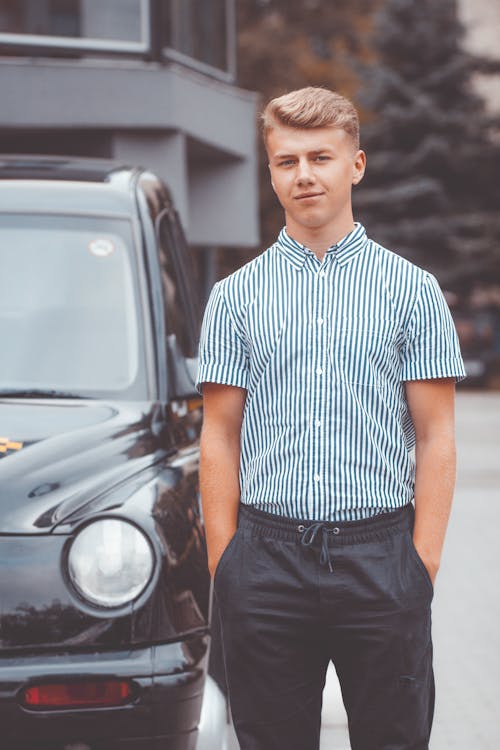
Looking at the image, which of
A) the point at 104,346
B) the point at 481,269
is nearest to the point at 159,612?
the point at 104,346

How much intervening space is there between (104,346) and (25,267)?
42 centimetres

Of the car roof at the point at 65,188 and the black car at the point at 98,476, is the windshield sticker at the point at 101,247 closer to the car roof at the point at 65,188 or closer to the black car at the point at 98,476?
the black car at the point at 98,476

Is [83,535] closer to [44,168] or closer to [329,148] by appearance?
[329,148]

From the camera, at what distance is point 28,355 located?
13.1 feet

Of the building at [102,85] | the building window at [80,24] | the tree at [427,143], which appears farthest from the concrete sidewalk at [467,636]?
the tree at [427,143]

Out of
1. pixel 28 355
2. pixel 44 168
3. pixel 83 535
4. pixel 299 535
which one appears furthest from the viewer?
pixel 44 168

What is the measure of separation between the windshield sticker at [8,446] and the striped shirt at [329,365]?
2.88ft

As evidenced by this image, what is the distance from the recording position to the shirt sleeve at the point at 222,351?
268 cm

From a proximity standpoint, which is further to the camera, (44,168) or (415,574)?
(44,168)

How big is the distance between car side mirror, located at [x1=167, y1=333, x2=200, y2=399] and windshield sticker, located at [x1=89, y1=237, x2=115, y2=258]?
0.37 m

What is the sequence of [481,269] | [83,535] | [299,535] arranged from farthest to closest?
[481,269] < [83,535] < [299,535]

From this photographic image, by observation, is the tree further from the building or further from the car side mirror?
the car side mirror

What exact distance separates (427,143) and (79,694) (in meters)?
28.8

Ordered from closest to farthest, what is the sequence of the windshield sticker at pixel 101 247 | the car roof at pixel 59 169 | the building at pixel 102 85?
the windshield sticker at pixel 101 247 → the car roof at pixel 59 169 → the building at pixel 102 85
